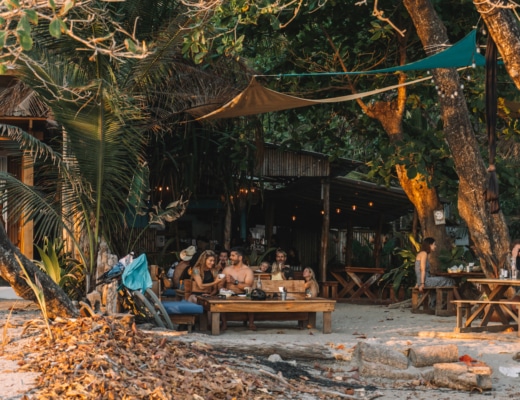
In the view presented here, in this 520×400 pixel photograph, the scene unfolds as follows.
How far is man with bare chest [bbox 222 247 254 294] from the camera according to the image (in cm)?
1375

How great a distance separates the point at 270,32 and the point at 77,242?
5.78m

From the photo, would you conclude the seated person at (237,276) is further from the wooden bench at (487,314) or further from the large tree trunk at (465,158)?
the large tree trunk at (465,158)

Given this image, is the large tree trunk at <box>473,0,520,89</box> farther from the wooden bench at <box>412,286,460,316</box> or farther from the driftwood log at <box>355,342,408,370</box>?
the wooden bench at <box>412,286,460,316</box>

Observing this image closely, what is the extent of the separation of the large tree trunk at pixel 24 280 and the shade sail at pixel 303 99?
13.7 ft

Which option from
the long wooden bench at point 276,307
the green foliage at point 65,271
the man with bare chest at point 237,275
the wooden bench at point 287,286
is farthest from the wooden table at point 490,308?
the green foliage at point 65,271

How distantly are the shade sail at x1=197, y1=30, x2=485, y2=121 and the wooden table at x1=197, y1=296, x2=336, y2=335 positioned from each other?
106 inches

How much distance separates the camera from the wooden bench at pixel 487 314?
1300cm

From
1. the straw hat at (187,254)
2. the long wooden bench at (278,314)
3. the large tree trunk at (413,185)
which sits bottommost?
the long wooden bench at (278,314)

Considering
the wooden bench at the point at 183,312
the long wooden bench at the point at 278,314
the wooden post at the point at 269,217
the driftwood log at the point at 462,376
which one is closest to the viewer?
the driftwood log at the point at 462,376

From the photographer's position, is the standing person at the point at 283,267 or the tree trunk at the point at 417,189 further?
the tree trunk at the point at 417,189

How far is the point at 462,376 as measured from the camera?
971cm

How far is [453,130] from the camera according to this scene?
48.7 ft

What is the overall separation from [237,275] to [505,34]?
584cm

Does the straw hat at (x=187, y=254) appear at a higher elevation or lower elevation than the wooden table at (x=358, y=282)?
higher
